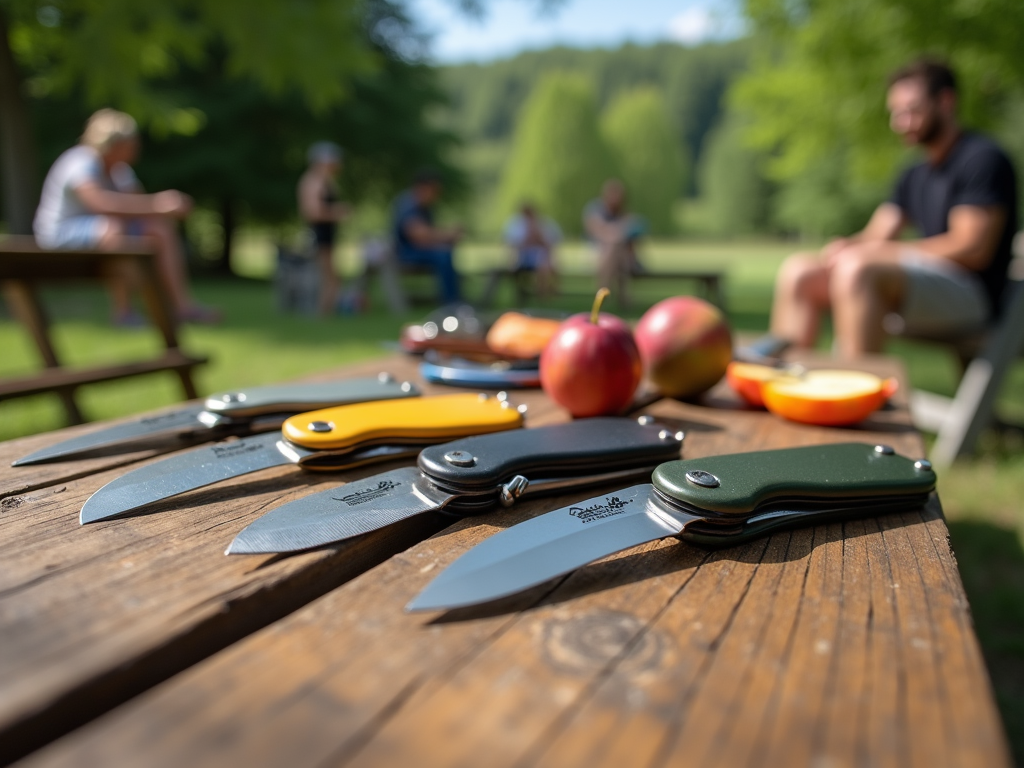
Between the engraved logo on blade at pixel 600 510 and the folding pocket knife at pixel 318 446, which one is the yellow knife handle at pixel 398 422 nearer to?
the folding pocket knife at pixel 318 446

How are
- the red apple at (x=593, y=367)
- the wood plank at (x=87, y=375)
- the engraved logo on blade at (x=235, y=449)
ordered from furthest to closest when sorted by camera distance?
the wood plank at (x=87, y=375), the red apple at (x=593, y=367), the engraved logo on blade at (x=235, y=449)

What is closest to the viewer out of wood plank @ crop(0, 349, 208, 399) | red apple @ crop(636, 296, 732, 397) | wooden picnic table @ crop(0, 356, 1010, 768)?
wooden picnic table @ crop(0, 356, 1010, 768)

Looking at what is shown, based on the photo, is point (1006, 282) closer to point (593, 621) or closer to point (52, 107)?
point (593, 621)

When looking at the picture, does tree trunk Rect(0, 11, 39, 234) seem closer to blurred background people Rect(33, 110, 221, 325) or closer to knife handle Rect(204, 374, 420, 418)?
blurred background people Rect(33, 110, 221, 325)

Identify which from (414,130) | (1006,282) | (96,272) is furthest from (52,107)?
(1006,282)

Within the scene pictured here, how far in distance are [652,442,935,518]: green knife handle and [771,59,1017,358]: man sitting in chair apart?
96.6 inches

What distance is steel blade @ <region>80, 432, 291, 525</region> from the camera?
3.15 ft

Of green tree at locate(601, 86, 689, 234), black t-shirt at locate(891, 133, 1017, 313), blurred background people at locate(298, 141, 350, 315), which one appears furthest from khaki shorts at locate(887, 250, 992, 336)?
green tree at locate(601, 86, 689, 234)

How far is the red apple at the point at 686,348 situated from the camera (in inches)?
67.8

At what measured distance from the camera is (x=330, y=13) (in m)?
8.89

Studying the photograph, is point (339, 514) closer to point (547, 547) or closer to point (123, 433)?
point (547, 547)

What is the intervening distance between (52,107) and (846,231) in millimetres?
38082

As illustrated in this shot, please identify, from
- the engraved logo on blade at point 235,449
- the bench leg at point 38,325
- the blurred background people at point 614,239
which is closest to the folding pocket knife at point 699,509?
the engraved logo on blade at point 235,449

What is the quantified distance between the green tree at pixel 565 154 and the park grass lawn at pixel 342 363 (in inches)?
1787
